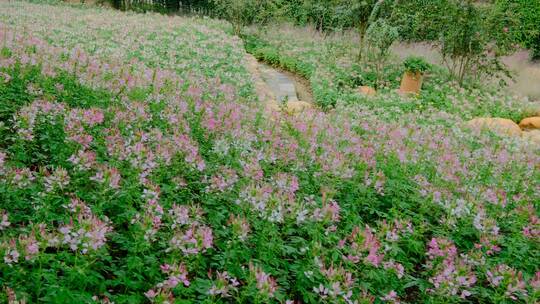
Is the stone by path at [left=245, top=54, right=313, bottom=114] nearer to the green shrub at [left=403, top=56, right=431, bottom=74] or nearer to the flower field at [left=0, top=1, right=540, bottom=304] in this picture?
the green shrub at [left=403, top=56, right=431, bottom=74]

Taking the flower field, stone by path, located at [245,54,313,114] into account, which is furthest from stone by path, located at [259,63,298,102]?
the flower field

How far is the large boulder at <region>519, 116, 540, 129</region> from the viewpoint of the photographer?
1023 cm

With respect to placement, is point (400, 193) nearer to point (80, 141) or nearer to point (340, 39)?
point (80, 141)

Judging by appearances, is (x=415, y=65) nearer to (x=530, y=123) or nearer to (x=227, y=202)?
(x=530, y=123)

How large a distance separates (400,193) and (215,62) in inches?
260

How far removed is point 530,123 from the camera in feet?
34.0

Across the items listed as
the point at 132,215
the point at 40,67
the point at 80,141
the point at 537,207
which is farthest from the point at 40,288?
the point at 537,207

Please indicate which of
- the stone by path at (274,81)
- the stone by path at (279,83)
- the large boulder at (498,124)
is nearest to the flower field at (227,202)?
the large boulder at (498,124)

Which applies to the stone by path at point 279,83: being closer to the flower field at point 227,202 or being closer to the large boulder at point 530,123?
the flower field at point 227,202

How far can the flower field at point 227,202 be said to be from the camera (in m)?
2.47

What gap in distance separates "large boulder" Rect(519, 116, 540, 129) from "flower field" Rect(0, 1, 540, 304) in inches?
225

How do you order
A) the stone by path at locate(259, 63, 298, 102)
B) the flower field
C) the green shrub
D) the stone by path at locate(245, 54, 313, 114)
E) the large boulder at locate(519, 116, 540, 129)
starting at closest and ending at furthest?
the flower field → the large boulder at locate(519, 116, 540, 129) → the stone by path at locate(245, 54, 313, 114) → the stone by path at locate(259, 63, 298, 102) → the green shrub

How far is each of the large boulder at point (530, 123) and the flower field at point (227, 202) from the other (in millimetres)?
5725

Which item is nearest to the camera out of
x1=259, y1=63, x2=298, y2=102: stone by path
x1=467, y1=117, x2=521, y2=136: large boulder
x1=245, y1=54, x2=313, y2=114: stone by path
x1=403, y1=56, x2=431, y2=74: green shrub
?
x1=467, y1=117, x2=521, y2=136: large boulder
